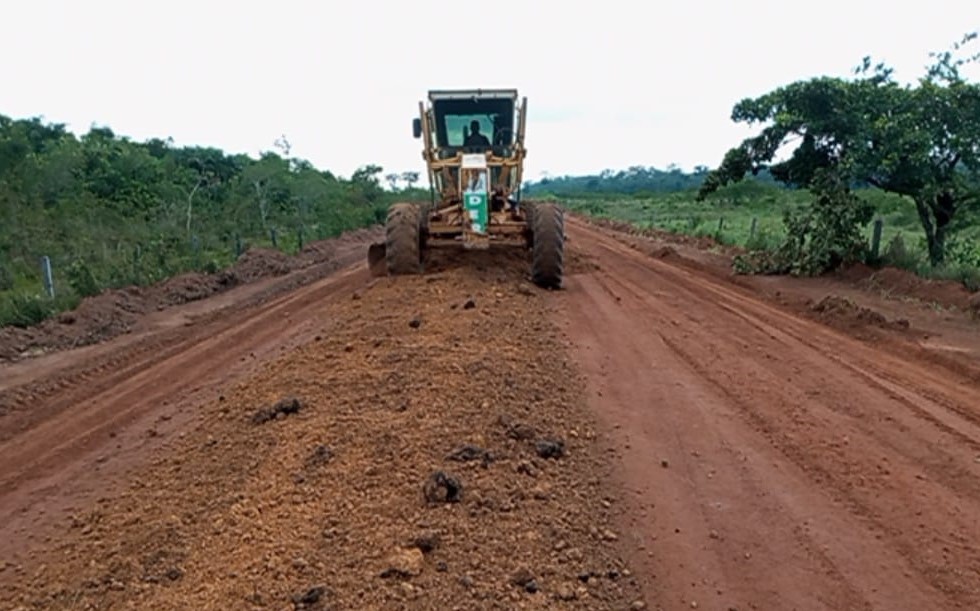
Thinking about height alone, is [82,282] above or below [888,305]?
above

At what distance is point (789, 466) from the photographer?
5.32 m

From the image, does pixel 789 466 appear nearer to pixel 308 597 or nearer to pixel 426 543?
pixel 426 543

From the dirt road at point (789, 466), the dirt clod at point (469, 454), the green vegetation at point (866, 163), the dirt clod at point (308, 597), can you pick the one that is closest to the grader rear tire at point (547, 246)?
the dirt road at point (789, 466)

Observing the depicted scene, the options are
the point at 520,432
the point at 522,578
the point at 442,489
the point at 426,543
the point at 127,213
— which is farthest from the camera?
the point at 127,213

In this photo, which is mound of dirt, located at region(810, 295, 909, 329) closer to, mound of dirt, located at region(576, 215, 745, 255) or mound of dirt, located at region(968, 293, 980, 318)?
mound of dirt, located at region(968, 293, 980, 318)

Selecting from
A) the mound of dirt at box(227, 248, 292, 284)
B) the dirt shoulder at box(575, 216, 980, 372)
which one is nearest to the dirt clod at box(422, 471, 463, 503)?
the dirt shoulder at box(575, 216, 980, 372)

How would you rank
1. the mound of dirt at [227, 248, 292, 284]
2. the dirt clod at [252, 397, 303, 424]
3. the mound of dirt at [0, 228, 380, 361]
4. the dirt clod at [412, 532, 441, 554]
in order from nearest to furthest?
the dirt clod at [412, 532, 441, 554], the dirt clod at [252, 397, 303, 424], the mound of dirt at [0, 228, 380, 361], the mound of dirt at [227, 248, 292, 284]

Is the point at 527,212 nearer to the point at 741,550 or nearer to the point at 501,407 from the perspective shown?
the point at 501,407

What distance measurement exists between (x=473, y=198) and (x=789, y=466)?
7937 millimetres

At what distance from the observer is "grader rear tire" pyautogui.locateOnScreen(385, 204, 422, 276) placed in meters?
12.7

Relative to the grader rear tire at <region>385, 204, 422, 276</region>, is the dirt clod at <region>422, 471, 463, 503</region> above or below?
below

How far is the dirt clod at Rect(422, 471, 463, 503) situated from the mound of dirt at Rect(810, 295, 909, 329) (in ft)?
23.1

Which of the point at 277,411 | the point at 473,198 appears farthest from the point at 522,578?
the point at 473,198

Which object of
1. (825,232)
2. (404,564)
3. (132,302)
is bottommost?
(132,302)
